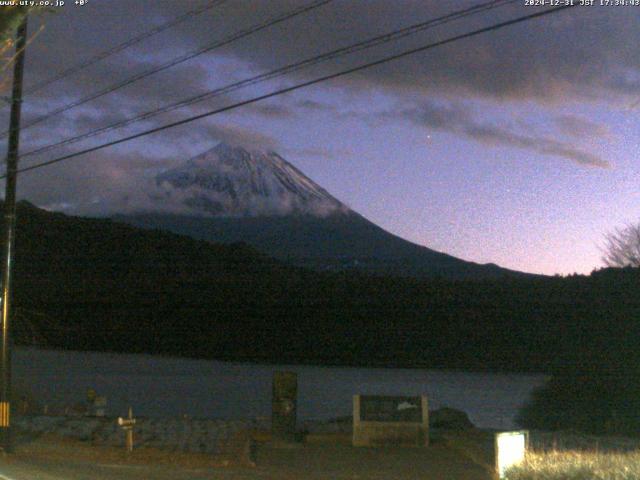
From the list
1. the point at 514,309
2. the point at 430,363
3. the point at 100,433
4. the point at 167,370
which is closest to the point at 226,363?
the point at 167,370

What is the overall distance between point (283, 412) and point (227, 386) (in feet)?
93.6

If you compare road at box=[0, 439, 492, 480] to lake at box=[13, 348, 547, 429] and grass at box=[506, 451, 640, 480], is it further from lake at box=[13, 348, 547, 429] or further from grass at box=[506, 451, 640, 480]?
lake at box=[13, 348, 547, 429]

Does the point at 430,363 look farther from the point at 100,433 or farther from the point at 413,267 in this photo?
the point at 413,267

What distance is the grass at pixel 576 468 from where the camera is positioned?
992cm

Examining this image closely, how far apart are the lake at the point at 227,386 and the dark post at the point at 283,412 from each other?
53.0ft

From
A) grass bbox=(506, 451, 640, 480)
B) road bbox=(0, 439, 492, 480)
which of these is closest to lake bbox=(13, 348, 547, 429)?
road bbox=(0, 439, 492, 480)

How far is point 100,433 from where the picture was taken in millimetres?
21547

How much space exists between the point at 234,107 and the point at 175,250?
69.9 metres

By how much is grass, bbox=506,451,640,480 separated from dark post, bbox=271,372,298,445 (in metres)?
6.89

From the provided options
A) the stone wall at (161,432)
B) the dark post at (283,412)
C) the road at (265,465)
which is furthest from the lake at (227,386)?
the road at (265,465)

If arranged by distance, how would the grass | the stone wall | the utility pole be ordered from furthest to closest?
the stone wall, the utility pole, the grass

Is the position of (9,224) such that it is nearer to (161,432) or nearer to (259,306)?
(161,432)

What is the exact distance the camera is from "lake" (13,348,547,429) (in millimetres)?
38406

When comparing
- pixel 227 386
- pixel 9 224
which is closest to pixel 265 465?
pixel 9 224
